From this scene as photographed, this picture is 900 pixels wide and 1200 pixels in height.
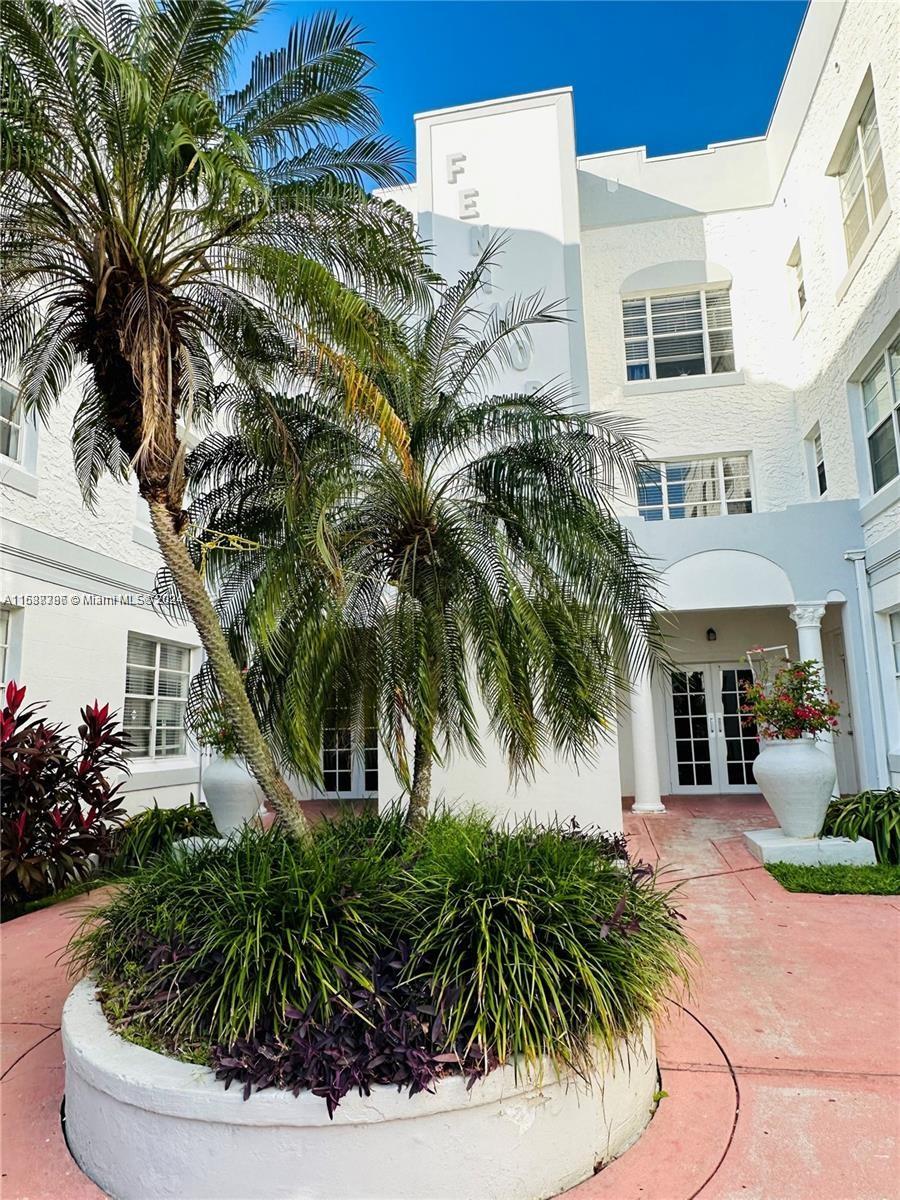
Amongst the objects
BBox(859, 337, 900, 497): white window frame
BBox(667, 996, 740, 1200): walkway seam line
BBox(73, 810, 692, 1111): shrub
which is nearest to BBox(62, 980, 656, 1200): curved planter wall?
BBox(73, 810, 692, 1111): shrub

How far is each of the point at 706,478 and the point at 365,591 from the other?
33.9 ft

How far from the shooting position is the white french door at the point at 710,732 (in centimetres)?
1475

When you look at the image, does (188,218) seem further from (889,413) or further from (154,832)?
(889,413)

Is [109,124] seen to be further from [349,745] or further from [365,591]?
[349,745]

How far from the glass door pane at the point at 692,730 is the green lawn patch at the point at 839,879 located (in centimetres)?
648

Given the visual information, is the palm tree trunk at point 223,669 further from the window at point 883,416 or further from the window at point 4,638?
the window at point 883,416

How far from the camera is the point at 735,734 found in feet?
48.8

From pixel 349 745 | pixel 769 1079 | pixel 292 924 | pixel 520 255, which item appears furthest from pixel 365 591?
pixel 520 255

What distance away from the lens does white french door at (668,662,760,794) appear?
14750mm

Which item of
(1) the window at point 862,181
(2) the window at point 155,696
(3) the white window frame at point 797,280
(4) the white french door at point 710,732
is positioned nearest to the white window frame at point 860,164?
(1) the window at point 862,181

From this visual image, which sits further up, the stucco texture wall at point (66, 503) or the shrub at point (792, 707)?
the stucco texture wall at point (66, 503)

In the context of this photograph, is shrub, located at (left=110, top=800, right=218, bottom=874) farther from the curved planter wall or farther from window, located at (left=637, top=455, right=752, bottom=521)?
window, located at (left=637, top=455, right=752, bottom=521)

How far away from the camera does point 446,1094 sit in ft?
10.7

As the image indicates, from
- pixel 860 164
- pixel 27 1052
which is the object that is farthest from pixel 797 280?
pixel 27 1052
